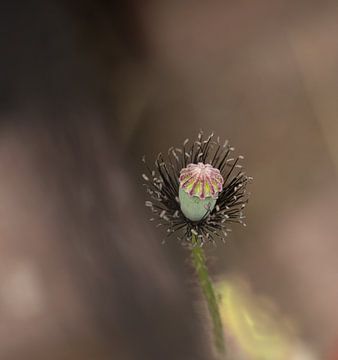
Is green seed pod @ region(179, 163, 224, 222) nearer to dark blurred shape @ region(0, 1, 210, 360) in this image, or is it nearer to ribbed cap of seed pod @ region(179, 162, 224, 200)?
ribbed cap of seed pod @ region(179, 162, 224, 200)

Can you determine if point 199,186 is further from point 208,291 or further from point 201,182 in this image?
point 208,291

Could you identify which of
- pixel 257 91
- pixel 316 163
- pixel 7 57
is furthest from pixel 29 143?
pixel 316 163

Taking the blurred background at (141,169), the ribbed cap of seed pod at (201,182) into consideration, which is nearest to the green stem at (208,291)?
the blurred background at (141,169)

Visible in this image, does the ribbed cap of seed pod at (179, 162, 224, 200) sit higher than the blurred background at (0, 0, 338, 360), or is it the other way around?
the blurred background at (0, 0, 338, 360)

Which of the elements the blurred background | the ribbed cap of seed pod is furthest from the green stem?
the ribbed cap of seed pod

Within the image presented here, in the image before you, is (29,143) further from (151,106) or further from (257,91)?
(257,91)

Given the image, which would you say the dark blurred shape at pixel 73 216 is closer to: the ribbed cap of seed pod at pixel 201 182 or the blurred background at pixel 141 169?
the blurred background at pixel 141 169
